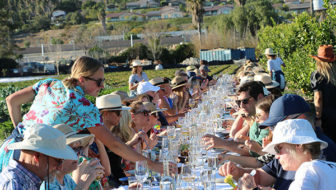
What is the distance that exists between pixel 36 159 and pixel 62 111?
0.98 metres

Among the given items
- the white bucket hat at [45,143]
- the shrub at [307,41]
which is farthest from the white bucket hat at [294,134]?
the shrub at [307,41]

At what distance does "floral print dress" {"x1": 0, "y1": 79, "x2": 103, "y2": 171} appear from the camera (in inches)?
141

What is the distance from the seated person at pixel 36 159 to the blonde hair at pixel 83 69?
108cm

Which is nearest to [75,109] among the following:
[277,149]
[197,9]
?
[277,149]

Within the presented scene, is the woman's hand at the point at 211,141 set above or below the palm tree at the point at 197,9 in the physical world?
below

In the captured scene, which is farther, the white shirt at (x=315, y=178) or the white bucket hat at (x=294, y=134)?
the white bucket hat at (x=294, y=134)

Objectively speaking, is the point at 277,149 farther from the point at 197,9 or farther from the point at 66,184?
the point at 197,9

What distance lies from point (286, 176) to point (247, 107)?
7.06 feet

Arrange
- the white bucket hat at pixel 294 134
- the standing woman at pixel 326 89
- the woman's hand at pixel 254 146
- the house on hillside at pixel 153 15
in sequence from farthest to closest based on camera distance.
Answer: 1. the house on hillside at pixel 153 15
2. the standing woman at pixel 326 89
3. the woman's hand at pixel 254 146
4. the white bucket hat at pixel 294 134

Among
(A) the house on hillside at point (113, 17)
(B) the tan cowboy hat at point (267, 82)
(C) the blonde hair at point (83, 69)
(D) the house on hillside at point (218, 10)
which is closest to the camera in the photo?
(C) the blonde hair at point (83, 69)

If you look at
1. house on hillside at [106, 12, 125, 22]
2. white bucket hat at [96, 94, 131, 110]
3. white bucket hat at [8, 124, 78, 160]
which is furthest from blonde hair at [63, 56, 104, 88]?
house on hillside at [106, 12, 125, 22]

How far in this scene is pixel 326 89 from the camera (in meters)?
6.18

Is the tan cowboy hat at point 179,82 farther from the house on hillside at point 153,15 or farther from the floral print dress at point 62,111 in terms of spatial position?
the house on hillside at point 153,15

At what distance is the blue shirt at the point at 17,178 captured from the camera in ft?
8.62
